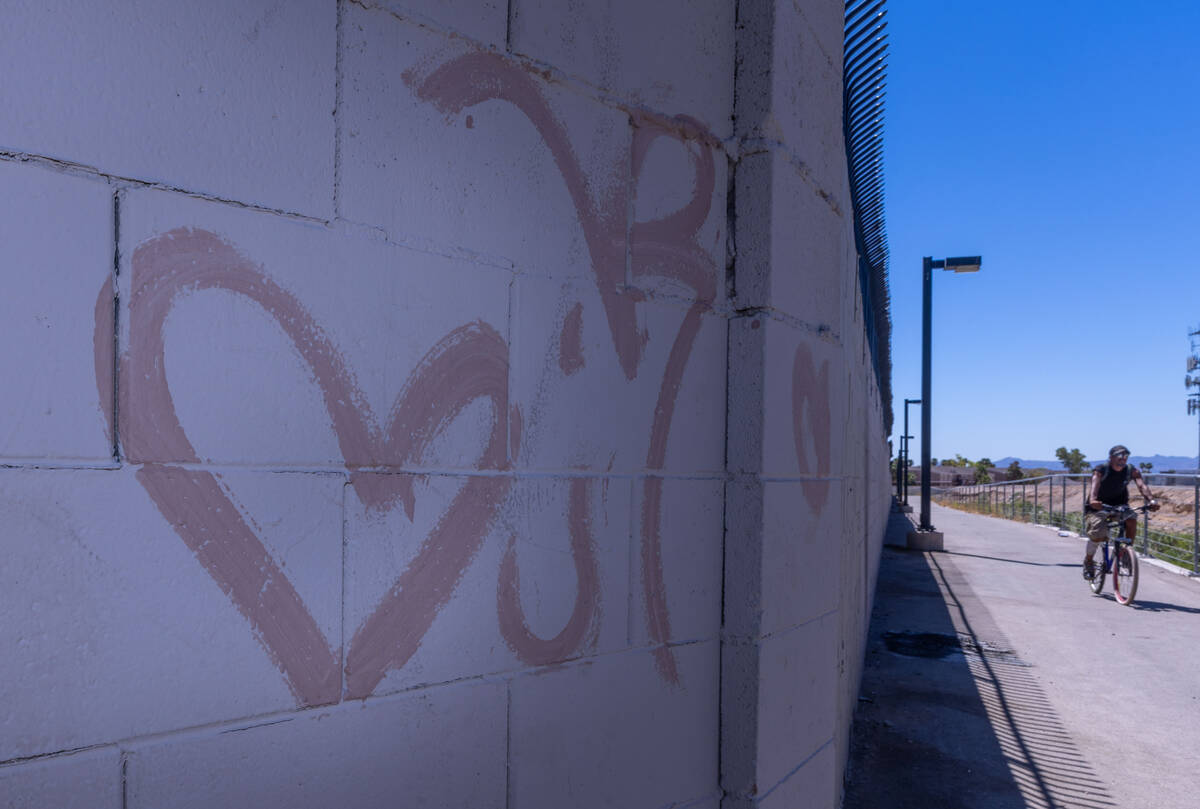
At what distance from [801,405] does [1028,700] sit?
4367mm

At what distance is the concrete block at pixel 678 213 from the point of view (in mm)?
2377

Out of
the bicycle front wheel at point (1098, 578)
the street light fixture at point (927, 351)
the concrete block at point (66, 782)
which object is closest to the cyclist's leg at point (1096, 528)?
the bicycle front wheel at point (1098, 578)

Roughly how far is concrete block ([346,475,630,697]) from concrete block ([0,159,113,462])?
1.73ft

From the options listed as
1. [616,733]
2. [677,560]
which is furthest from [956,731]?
[616,733]

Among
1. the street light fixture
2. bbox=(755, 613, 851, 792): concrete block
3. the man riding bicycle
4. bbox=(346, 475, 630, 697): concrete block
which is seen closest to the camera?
bbox=(346, 475, 630, 697): concrete block

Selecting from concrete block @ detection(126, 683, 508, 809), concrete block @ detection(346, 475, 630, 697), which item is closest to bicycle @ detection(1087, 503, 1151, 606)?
concrete block @ detection(346, 475, 630, 697)

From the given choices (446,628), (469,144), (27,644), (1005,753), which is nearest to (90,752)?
(27,644)

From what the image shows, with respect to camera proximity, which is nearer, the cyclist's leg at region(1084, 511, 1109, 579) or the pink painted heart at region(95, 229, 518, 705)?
the pink painted heart at region(95, 229, 518, 705)

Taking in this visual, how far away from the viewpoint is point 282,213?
162cm

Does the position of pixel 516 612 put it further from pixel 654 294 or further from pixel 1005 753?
pixel 1005 753

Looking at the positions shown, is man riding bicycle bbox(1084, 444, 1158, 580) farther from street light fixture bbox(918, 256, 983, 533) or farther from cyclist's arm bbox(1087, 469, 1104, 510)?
street light fixture bbox(918, 256, 983, 533)

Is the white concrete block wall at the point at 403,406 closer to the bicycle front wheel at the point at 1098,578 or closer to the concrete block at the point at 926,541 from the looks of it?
the bicycle front wheel at the point at 1098,578

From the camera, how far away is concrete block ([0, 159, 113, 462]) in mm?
1333

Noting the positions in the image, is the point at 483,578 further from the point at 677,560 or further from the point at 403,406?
the point at 677,560
